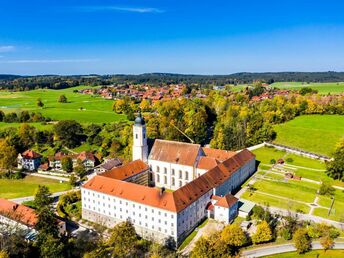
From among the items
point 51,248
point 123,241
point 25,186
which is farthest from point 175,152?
point 25,186

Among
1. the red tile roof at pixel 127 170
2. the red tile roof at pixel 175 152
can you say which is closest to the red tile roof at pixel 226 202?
the red tile roof at pixel 175 152

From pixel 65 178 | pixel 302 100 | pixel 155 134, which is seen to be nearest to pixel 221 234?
pixel 65 178

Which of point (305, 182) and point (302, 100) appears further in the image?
point (302, 100)

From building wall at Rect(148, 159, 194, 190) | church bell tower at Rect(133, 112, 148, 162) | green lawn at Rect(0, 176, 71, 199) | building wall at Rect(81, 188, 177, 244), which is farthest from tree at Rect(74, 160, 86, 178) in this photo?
building wall at Rect(81, 188, 177, 244)

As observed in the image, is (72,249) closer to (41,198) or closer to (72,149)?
(41,198)

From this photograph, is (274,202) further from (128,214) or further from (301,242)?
(128,214)

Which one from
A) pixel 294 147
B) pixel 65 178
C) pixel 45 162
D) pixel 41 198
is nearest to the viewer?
pixel 41 198
